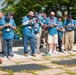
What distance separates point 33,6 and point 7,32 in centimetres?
693

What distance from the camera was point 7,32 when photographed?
10.8 m

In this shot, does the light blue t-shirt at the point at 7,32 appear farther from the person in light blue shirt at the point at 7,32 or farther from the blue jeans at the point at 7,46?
the blue jeans at the point at 7,46

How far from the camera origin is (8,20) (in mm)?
10727

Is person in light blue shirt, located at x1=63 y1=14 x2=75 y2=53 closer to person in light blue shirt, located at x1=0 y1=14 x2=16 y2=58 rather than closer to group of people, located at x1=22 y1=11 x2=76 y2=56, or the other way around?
group of people, located at x1=22 y1=11 x2=76 y2=56

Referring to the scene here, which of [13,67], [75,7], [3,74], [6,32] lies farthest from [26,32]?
[75,7]

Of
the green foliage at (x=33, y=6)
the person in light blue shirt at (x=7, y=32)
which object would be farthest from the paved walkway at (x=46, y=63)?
the green foliage at (x=33, y=6)

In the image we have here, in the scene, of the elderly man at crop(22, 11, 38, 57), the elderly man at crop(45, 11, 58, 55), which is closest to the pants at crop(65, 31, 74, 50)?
the elderly man at crop(45, 11, 58, 55)

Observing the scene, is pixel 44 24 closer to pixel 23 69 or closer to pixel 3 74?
pixel 23 69

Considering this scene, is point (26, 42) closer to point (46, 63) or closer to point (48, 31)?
point (48, 31)

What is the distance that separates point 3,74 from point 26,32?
3312 mm

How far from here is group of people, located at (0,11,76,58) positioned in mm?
10789

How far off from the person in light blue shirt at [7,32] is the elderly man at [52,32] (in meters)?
1.62

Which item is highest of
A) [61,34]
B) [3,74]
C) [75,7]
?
[75,7]

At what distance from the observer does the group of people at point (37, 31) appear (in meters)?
10.8
